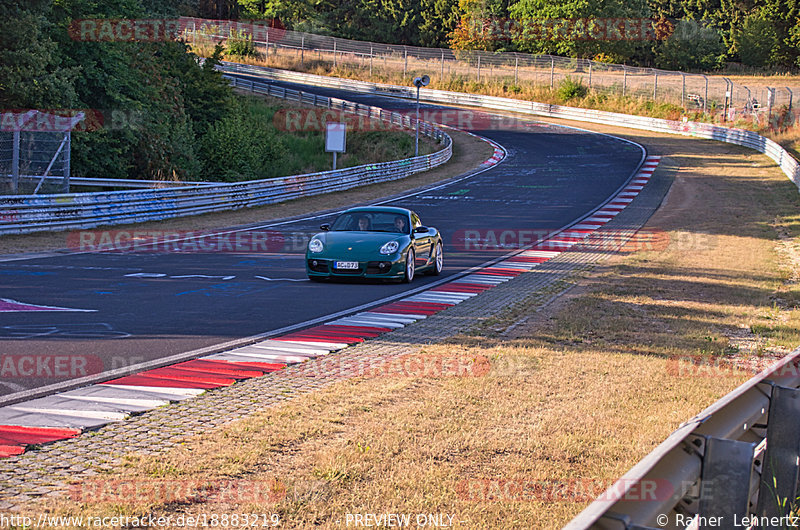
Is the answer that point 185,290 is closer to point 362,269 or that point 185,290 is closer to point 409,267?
point 362,269

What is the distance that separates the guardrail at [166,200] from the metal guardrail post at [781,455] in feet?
67.9

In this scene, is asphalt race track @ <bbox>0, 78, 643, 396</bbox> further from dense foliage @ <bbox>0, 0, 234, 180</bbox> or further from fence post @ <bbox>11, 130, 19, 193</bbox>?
dense foliage @ <bbox>0, 0, 234, 180</bbox>

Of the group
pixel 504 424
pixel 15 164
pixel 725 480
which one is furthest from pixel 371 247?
A: pixel 15 164


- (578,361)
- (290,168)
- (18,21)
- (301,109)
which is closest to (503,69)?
(301,109)

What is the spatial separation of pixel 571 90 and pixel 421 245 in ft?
183

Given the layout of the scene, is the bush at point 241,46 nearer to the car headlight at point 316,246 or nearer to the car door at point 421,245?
the car door at point 421,245

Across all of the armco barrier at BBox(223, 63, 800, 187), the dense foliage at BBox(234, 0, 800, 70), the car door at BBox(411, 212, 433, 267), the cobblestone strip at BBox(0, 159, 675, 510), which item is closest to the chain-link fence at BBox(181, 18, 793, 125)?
the armco barrier at BBox(223, 63, 800, 187)

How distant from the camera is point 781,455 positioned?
4.48 metres

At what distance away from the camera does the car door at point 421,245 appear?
54.9 ft

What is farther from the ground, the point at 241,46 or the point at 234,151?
the point at 241,46

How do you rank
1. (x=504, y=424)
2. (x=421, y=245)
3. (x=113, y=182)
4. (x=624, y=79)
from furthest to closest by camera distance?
(x=624, y=79)
(x=113, y=182)
(x=421, y=245)
(x=504, y=424)

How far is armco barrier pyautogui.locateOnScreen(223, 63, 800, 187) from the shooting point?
4650 cm

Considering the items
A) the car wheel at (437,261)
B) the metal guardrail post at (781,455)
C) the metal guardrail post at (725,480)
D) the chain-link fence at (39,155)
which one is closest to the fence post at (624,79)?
the chain-link fence at (39,155)

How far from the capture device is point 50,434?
6148mm
